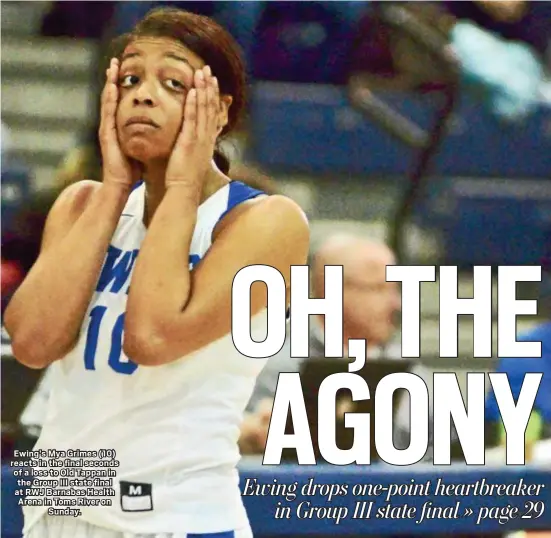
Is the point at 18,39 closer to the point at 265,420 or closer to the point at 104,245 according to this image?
the point at 104,245

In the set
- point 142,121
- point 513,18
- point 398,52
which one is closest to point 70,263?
point 142,121

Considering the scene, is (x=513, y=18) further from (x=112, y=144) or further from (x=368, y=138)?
(x=112, y=144)

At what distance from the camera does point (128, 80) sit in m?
1.25

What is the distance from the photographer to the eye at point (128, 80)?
125 centimetres

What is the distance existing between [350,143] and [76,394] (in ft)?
1.93

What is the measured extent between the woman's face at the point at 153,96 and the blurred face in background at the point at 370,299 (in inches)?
14.0

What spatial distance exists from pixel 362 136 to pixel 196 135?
0.27m

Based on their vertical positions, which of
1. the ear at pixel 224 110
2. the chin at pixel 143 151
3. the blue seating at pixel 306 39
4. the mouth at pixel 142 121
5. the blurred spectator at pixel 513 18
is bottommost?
the chin at pixel 143 151

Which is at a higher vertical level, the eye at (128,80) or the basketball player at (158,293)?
the eye at (128,80)

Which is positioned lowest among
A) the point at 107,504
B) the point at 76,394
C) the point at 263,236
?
the point at 107,504

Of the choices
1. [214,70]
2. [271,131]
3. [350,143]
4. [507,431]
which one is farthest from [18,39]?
[507,431]

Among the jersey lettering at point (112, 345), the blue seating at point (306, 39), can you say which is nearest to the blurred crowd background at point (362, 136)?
the blue seating at point (306, 39)

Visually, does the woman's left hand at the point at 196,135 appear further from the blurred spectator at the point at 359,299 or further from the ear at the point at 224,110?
the blurred spectator at the point at 359,299

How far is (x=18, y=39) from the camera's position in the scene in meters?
1.28
